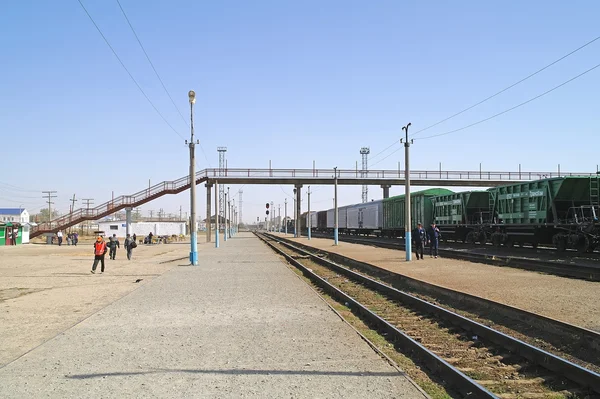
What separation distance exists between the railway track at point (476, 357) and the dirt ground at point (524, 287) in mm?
1587

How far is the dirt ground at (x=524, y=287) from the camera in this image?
31.4ft

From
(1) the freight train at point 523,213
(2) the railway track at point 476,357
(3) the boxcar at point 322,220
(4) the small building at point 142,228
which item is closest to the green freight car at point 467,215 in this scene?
(1) the freight train at point 523,213

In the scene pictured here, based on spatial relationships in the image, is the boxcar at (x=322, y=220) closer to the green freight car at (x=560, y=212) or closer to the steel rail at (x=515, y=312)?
the green freight car at (x=560, y=212)

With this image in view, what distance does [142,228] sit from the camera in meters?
86.8

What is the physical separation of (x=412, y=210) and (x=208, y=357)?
34523 mm

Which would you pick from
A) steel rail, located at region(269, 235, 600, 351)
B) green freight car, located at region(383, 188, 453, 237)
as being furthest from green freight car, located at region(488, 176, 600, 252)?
green freight car, located at region(383, 188, 453, 237)

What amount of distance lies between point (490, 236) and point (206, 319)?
74.3ft

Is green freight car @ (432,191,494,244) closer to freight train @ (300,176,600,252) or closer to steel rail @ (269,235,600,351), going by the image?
freight train @ (300,176,600,252)

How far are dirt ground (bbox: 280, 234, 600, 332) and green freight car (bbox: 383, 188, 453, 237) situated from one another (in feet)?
58.3

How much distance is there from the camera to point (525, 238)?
972 inches

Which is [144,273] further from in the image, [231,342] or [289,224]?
[289,224]

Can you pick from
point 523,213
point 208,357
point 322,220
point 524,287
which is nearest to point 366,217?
point 322,220

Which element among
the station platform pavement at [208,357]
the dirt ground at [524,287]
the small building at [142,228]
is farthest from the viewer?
the small building at [142,228]

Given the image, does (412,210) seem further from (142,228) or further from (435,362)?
(142,228)
